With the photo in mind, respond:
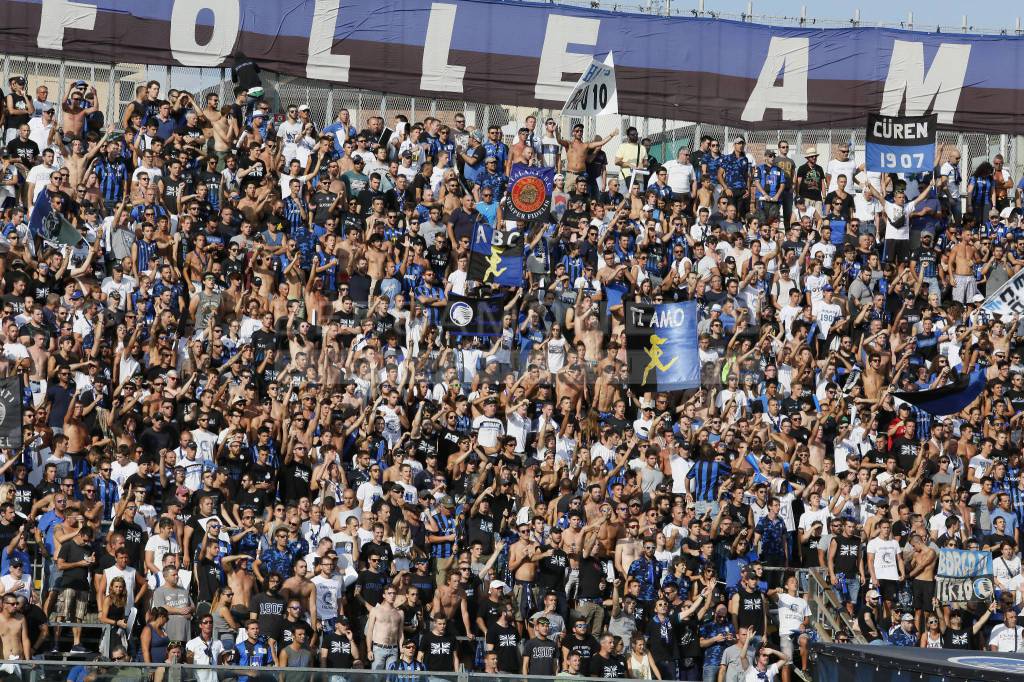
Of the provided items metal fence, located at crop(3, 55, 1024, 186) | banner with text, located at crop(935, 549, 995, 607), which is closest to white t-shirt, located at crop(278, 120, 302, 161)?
metal fence, located at crop(3, 55, 1024, 186)

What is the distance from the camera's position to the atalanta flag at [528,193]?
70.5 ft

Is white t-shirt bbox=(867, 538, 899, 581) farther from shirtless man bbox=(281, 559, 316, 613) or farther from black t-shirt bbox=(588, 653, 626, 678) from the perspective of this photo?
shirtless man bbox=(281, 559, 316, 613)

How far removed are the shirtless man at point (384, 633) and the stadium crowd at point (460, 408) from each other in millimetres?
22

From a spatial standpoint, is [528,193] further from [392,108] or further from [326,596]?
[326,596]

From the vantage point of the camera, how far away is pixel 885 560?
18.0 metres

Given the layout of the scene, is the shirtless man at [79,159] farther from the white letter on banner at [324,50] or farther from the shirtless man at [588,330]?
the shirtless man at [588,330]

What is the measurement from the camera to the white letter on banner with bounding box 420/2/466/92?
25766 millimetres

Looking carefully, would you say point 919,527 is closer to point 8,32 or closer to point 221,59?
point 221,59

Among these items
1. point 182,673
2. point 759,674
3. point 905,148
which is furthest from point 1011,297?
point 182,673

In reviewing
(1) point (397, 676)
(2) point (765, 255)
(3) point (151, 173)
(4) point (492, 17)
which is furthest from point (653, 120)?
(1) point (397, 676)

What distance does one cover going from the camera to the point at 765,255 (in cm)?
2195

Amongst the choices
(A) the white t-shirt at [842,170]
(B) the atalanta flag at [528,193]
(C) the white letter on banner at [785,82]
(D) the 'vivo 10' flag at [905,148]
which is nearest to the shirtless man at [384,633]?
(B) the atalanta flag at [528,193]

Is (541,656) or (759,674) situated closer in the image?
(541,656)

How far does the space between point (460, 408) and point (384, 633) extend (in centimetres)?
328
